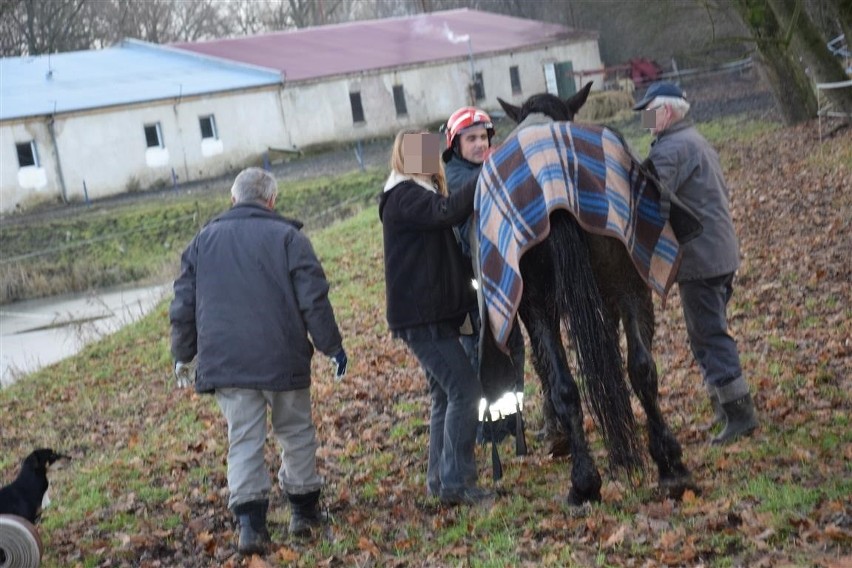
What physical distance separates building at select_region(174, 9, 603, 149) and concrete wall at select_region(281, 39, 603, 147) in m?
0.05

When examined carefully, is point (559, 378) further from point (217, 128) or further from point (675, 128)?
point (217, 128)

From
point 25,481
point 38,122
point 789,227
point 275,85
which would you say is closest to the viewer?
point 25,481

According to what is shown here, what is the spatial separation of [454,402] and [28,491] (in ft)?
8.51

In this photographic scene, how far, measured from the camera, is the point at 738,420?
667 centimetres

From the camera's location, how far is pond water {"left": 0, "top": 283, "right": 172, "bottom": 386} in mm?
18938

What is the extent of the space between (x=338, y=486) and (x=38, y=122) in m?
40.4

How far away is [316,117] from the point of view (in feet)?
167

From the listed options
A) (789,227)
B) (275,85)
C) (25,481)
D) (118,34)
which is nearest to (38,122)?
(275,85)

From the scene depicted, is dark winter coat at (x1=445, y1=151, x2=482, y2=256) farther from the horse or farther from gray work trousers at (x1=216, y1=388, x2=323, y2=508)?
gray work trousers at (x1=216, y1=388, x2=323, y2=508)

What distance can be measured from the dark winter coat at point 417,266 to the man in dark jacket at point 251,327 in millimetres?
387

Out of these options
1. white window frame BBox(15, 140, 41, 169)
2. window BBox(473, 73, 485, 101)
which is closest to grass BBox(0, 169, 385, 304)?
white window frame BBox(15, 140, 41, 169)

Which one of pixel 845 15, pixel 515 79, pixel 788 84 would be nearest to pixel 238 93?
pixel 515 79

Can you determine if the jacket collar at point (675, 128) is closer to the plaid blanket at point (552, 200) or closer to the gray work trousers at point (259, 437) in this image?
the plaid blanket at point (552, 200)

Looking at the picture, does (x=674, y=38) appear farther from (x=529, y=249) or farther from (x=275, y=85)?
(x=529, y=249)
